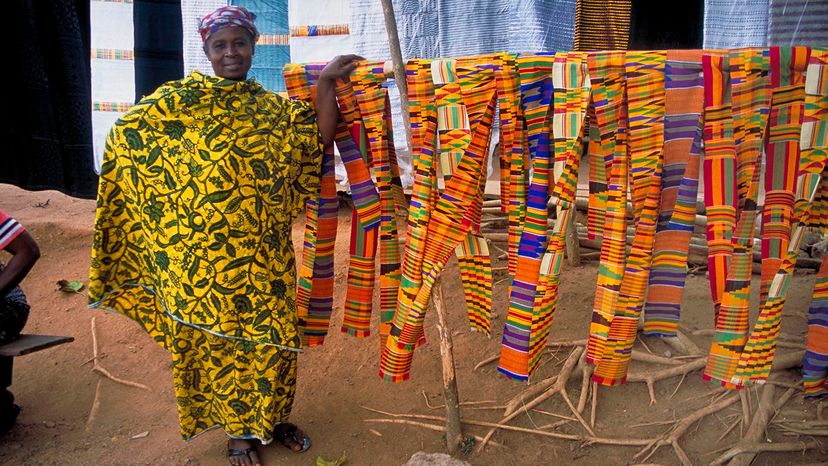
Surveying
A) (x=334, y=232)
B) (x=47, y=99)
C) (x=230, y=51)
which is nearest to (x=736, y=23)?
(x=334, y=232)

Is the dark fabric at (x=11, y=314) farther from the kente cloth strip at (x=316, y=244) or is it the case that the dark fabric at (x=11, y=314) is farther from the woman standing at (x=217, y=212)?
the kente cloth strip at (x=316, y=244)

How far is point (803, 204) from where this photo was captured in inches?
79.7

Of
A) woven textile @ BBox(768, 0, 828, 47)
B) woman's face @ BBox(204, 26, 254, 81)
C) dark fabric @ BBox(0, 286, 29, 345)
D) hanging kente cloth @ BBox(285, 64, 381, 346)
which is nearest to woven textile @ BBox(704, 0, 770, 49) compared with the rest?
woven textile @ BBox(768, 0, 828, 47)

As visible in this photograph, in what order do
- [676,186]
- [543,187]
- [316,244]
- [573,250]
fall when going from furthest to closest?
[573,250], [316,244], [543,187], [676,186]

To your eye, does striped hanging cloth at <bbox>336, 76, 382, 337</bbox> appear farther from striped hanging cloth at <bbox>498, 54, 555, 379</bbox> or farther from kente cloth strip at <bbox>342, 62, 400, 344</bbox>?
striped hanging cloth at <bbox>498, 54, 555, 379</bbox>

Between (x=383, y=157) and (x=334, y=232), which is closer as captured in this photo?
(x=383, y=157)

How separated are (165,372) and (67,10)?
207 centimetres

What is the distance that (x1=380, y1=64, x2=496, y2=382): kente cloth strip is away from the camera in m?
2.29

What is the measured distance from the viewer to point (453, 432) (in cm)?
300

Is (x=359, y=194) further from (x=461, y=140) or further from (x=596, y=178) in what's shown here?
(x=596, y=178)

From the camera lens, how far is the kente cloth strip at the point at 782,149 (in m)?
1.91

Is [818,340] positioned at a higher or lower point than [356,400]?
higher

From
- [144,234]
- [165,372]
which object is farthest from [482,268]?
[165,372]

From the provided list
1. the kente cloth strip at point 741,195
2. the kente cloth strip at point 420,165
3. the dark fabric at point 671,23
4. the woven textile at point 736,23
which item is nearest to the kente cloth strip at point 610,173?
the kente cloth strip at point 741,195
